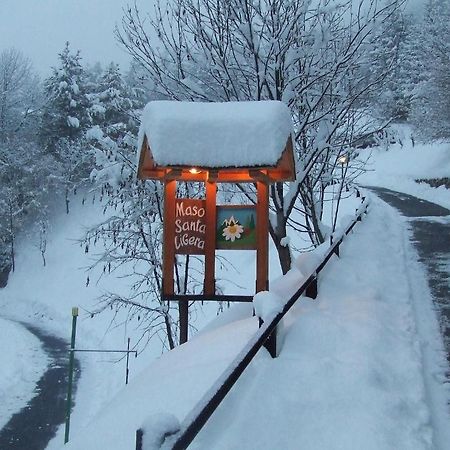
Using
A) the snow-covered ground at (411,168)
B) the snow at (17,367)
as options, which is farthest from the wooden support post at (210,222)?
the snow-covered ground at (411,168)

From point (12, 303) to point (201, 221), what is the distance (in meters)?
30.3

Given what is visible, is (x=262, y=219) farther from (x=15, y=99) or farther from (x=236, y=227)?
(x=15, y=99)

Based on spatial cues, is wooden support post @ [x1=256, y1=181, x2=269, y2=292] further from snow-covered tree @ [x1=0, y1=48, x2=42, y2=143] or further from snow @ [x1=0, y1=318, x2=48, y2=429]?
snow-covered tree @ [x1=0, y1=48, x2=42, y2=143]

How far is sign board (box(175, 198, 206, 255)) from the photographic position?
798cm

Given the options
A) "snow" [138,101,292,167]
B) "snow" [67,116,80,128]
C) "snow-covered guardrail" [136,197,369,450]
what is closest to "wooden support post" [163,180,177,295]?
"snow" [138,101,292,167]

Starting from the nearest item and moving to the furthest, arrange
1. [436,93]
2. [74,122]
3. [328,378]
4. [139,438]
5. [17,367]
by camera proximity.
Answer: [139,438] < [328,378] < [17,367] < [436,93] < [74,122]

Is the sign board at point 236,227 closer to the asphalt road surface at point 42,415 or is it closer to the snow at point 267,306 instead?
the snow at point 267,306

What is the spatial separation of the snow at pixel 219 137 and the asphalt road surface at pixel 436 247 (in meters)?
3.39

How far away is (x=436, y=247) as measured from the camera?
1346 centimetres

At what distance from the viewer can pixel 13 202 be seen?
40.8m

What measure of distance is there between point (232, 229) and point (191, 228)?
0.62m

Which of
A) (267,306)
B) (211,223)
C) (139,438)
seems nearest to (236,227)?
(211,223)

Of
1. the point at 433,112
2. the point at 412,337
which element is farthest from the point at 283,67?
the point at 433,112

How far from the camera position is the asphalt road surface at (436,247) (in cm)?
797
